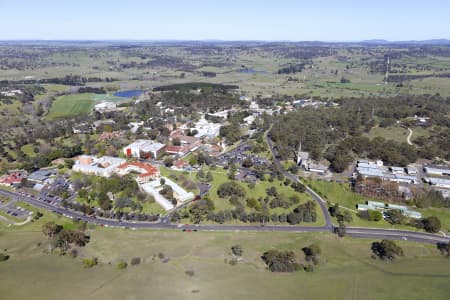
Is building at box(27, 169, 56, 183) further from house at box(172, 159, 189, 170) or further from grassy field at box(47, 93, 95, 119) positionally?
grassy field at box(47, 93, 95, 119)

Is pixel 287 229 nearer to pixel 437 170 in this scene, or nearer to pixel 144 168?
pixel 144 168

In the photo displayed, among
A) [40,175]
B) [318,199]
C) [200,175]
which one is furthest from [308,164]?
[40,175]

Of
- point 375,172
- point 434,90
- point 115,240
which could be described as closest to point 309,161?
point 375,172

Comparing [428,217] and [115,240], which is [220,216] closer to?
[115,240]

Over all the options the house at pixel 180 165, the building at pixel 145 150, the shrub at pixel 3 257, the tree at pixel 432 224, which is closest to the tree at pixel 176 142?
the building at pixel 145 150

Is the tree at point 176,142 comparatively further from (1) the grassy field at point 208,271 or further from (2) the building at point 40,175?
(1) the grassy field at point 208,271

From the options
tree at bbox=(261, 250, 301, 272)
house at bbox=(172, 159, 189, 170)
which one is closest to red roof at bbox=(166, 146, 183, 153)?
house at bbox=(172, 159, 189, 170)

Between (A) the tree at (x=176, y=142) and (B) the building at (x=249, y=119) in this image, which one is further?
(B) the building at (x=249, y=119)
